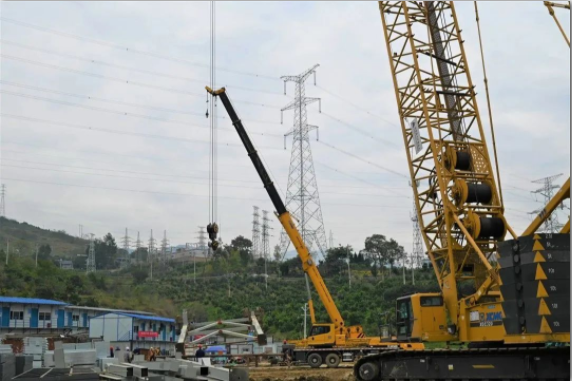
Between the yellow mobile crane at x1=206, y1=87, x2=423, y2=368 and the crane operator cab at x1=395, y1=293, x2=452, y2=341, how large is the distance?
7.48 m

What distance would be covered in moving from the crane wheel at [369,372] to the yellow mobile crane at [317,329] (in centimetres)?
1206

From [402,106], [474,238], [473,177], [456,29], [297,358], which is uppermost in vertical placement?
[456,29]

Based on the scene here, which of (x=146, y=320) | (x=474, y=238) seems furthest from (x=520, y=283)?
(x=146, y=320)

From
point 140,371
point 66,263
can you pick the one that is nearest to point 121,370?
point 140,371

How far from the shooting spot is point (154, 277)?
341ft

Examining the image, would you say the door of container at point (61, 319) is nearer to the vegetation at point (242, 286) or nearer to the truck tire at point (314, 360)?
the vegetation at point (242, 286)

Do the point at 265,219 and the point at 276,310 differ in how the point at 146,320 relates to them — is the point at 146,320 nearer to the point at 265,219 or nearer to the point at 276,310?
the point at 276,310

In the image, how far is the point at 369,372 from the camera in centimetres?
1875

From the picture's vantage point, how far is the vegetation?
70562 mm

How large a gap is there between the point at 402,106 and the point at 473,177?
462cm

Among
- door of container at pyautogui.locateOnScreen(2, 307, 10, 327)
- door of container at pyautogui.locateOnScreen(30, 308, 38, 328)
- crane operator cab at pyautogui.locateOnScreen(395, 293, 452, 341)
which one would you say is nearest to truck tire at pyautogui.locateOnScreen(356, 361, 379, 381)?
crane operator cab at pyautogui.locateOnScreen(395, 293, 452, 341)

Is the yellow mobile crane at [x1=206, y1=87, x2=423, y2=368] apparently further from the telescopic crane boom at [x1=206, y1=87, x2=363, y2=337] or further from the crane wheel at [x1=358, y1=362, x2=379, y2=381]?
the crane wheel at [x1=358, y1=362, x2=379, y2=381]

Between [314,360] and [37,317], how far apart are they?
34.2m

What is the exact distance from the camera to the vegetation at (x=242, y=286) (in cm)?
7056
